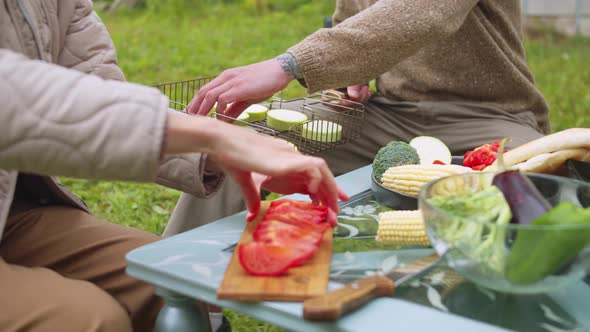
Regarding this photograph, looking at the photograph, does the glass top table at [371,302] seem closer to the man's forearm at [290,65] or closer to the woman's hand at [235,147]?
the woman's hand at [235,147]

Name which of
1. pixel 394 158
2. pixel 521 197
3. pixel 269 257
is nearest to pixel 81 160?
pixel 269 257

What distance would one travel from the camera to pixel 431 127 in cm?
273

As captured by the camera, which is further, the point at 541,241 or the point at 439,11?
the point at 439,11

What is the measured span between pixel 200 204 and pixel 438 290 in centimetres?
119

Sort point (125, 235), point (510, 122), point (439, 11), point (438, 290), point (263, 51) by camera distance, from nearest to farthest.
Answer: point (438, 290), point (125, 235), point (439, 11), point (510, 122), point (263, 51)

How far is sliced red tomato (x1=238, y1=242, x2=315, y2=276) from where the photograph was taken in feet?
4.27

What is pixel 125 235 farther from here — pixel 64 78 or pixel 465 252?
pixel 465 252

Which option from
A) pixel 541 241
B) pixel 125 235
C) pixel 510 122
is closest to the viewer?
pixel 541 241

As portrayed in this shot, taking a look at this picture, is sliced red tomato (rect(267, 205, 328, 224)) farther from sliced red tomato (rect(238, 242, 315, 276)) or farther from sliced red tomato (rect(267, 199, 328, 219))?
sliced red tomato (rect(238, 242, 315, 276))

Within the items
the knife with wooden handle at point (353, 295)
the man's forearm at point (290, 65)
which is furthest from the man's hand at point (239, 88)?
the knife with wooden handle at point (353, 295)

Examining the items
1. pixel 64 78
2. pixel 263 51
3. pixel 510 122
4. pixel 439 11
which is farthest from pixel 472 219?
pixel 263 51

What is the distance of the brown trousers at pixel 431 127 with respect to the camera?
2.61 m

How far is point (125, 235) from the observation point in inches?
73.9

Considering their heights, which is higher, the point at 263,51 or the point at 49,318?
the point at 49,318
